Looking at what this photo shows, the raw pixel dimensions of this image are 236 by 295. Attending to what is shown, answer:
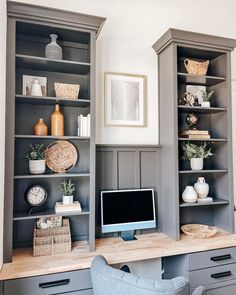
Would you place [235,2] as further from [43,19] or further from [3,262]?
[3,262]

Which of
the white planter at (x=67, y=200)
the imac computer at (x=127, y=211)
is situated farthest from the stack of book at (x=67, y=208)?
the imac computer at (x=127, y=211)

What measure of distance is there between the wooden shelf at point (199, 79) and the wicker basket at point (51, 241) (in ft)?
5.50

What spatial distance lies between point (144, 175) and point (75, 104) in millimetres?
916

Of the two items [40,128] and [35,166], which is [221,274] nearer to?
[35,166]

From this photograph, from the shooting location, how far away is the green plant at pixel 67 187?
6.54 feet

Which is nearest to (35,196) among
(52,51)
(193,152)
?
(52,51)

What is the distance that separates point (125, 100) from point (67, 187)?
979mm

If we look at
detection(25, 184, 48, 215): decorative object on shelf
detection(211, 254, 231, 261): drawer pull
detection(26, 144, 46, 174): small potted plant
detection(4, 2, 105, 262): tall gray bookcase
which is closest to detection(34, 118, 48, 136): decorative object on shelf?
detection(4, 2, 105, 262): tall gray bookcase

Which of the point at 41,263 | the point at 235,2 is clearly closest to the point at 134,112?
the point at 41,263

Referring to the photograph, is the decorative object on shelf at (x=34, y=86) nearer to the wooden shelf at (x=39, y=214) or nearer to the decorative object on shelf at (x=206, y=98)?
the wooden shelf at (x=39, y=214)

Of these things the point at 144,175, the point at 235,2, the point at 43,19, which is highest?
the point at 235,2

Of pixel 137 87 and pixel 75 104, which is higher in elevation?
pixel 137 87

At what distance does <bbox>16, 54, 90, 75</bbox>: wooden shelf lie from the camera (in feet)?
5.91

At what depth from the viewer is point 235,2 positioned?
283 cm
